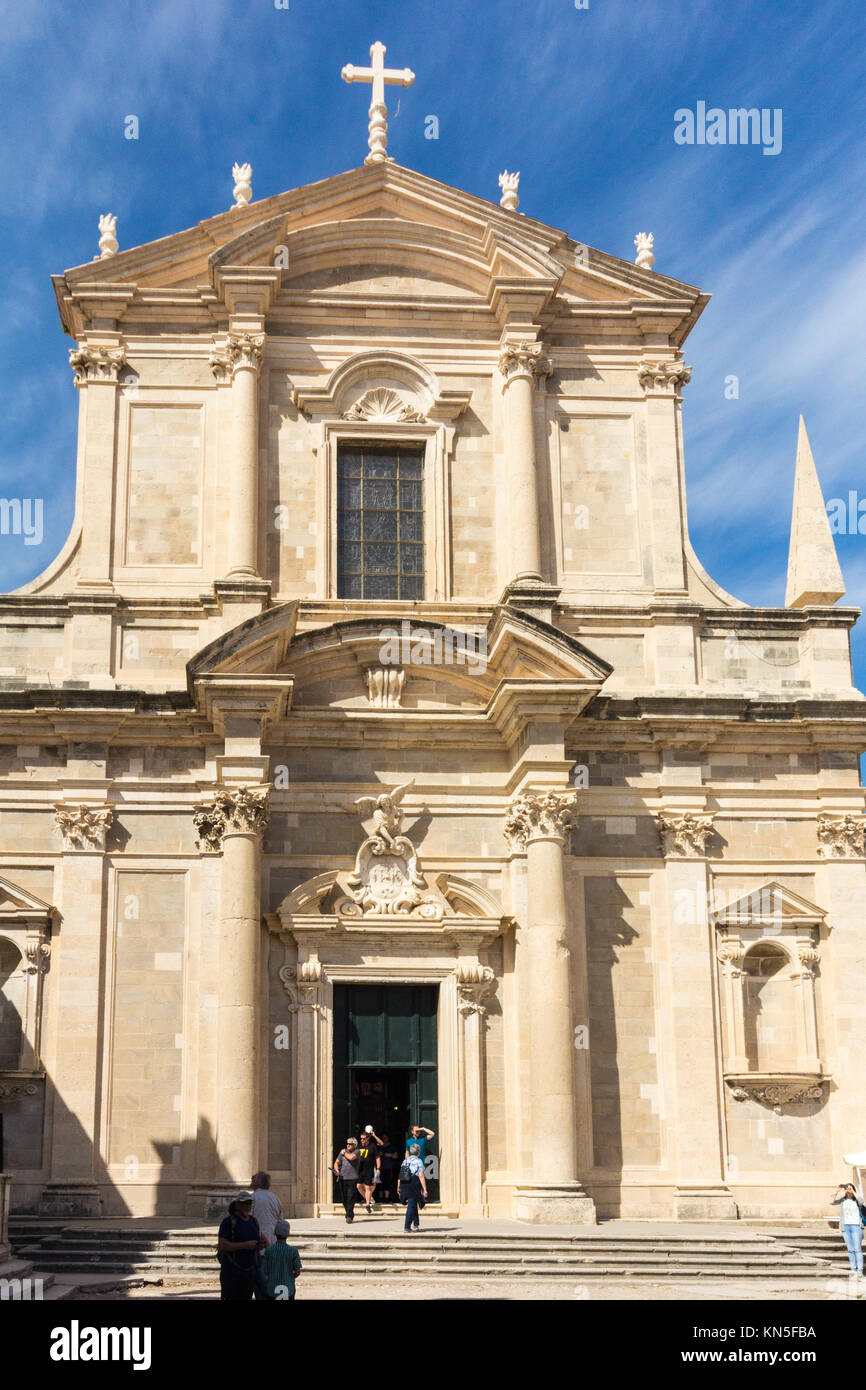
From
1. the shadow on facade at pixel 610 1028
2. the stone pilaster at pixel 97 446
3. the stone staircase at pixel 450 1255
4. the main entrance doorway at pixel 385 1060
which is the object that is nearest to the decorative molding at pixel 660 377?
the shadow on facade at pixel 610 1028

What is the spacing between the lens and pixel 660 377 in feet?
81.8

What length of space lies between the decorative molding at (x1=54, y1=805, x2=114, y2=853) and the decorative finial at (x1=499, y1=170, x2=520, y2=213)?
36.2 feet

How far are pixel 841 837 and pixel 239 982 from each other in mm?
8391

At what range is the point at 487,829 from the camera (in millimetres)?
22953

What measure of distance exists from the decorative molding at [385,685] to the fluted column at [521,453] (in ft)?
6.96

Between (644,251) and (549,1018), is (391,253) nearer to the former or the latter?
(644,251)

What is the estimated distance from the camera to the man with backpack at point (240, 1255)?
12.1 m

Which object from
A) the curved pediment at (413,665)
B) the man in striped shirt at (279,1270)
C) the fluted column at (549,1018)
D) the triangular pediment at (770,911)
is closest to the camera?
the man in striped shirt at (279,1270)

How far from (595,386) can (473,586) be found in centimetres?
366

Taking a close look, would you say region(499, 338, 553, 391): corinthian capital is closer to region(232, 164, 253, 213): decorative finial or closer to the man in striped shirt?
region(232, 164, 253, 213): decorative finial

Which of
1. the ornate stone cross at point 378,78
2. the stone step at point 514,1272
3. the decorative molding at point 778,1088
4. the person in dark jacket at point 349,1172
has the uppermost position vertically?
the ornate stone cross at point 378,78

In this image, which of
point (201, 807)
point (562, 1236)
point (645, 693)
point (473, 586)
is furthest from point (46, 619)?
point (562, 1236)

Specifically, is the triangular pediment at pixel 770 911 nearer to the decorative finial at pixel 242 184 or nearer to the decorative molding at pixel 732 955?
the decorative molding at pixel 732 955
